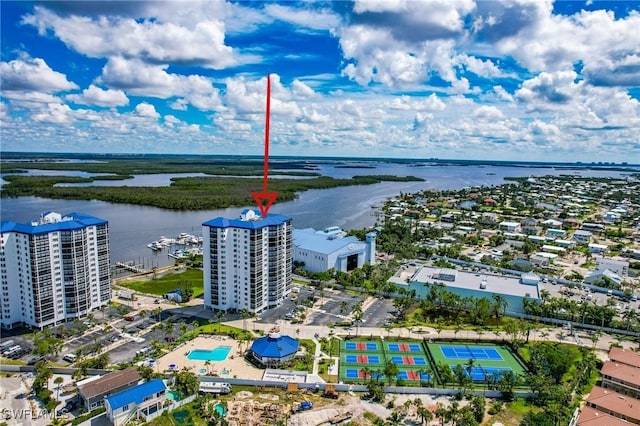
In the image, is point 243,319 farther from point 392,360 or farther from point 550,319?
point 550,319

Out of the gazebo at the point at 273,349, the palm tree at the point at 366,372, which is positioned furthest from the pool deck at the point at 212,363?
the palm tree at the point at 366,372

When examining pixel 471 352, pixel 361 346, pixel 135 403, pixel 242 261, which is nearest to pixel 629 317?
pixel 471 352

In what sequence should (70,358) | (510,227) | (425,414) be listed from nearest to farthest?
(425,414) → (70,358) → (510,227)

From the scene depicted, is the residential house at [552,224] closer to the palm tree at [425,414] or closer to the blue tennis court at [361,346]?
the blue tennis court at [361,346]

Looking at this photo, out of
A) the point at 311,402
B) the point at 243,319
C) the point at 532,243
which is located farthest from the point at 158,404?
the point at 532,243

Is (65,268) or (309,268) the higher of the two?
(65,268)

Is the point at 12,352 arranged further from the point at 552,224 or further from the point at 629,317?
the point at 552,224
